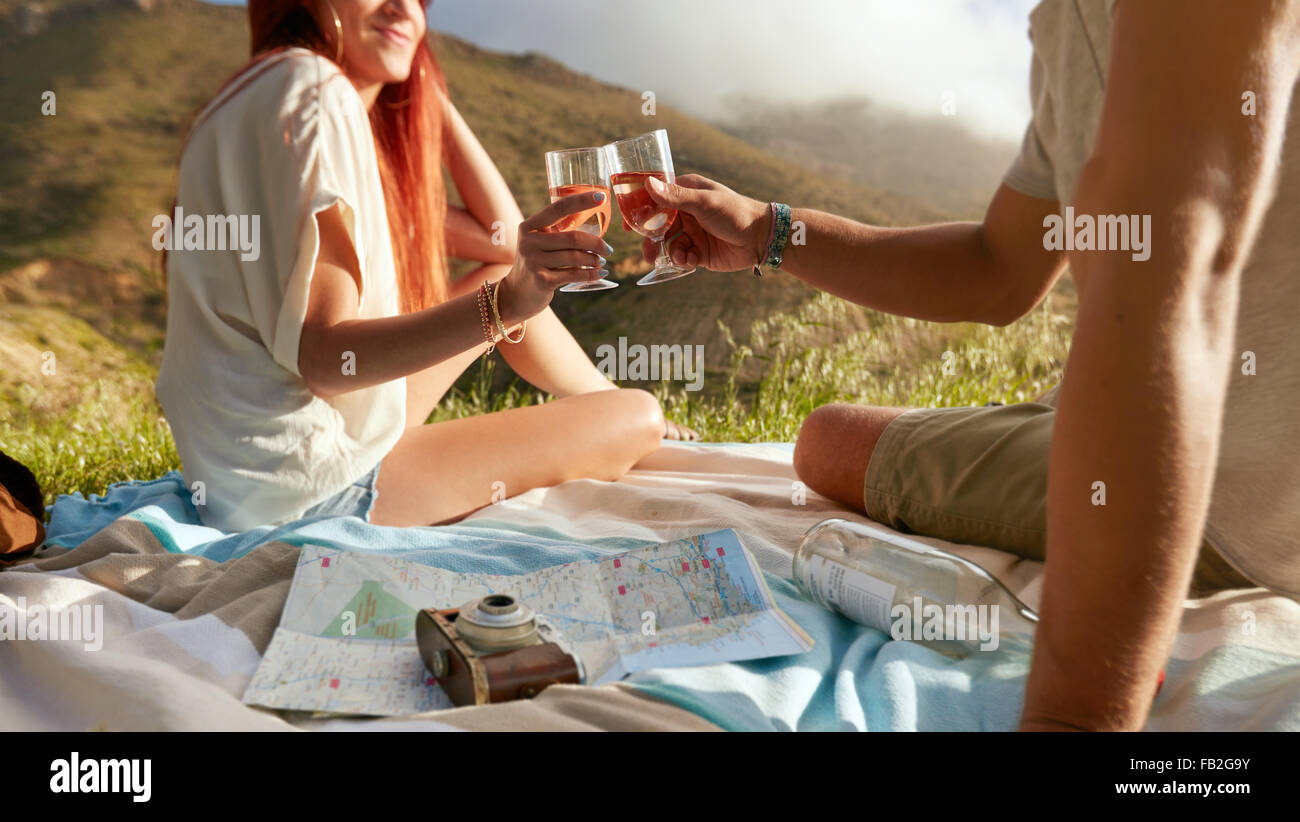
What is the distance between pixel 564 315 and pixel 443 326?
15.5 ft

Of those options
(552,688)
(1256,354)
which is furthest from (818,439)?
(552,688)

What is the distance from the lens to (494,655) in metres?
1.56

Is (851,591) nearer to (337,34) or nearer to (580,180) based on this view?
(580,180)

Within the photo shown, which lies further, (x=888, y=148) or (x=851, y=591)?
(x=888, y=148)

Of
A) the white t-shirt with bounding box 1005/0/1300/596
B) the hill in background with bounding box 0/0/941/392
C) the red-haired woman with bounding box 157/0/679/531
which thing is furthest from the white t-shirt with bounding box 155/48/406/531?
the hill in background with bounding box 0/0/941/392

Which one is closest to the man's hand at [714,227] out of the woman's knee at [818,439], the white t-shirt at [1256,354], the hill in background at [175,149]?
the woman's knee at [818,439]

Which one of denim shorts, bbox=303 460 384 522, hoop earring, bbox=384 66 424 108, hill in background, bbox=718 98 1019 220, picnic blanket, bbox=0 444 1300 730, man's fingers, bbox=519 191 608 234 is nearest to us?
picnic blanket, bbox=0 444 1300 730

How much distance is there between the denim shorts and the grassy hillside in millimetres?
1307

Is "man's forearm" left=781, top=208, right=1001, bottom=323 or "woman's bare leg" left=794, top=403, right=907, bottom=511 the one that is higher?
"man's forearm" left=781, top=208, right=1001, bottom=323

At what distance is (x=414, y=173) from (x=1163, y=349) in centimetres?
262

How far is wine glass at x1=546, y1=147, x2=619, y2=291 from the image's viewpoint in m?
2.21

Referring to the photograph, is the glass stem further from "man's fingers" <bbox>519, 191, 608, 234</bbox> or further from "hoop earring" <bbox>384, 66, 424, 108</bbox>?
"hoop earring" <bbox>384, 66, 424, 108</bbox>

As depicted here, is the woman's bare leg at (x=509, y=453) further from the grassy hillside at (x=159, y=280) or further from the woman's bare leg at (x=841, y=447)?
the grassy hillside at (x=159, y=280)

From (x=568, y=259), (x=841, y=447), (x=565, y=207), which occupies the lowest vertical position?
(x=841, y=447)
